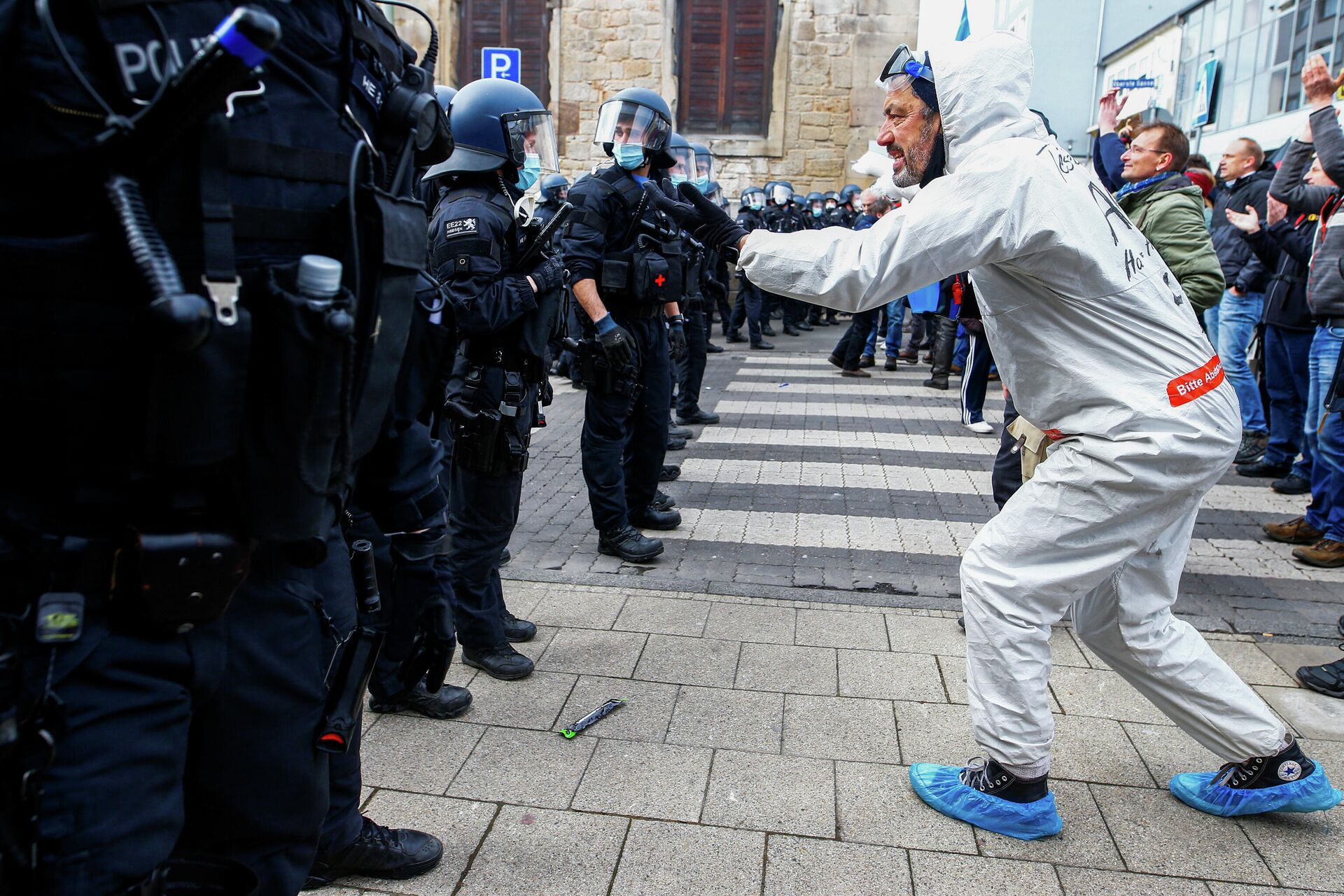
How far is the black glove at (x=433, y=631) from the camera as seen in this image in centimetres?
221

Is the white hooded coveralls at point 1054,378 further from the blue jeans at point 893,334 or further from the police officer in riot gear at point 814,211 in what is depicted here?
the police officer in riot gear at point 814,211

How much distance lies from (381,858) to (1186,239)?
14.4ft

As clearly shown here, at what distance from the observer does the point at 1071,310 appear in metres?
2.51

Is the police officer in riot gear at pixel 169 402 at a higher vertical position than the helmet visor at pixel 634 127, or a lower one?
lower

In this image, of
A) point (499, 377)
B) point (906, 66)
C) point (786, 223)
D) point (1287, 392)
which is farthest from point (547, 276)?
point (786, 223)

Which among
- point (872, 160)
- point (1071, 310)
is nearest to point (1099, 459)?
point (1071, 310)

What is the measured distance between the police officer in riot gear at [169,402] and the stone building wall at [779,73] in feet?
63.4

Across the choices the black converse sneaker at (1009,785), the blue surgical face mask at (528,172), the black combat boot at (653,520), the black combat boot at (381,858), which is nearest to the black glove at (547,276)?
the blue surgical face mask at (528,172)

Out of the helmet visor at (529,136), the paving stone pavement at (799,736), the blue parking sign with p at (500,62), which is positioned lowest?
the paving stone pavement at (799,736)

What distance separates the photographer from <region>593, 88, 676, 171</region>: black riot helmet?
4777mm

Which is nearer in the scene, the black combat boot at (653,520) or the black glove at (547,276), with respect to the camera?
the black glove at (547,276)

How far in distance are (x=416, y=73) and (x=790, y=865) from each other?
1.96 meters

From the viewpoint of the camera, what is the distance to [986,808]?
8.57 ft

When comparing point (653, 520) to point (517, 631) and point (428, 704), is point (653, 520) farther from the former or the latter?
point (428, 704)
